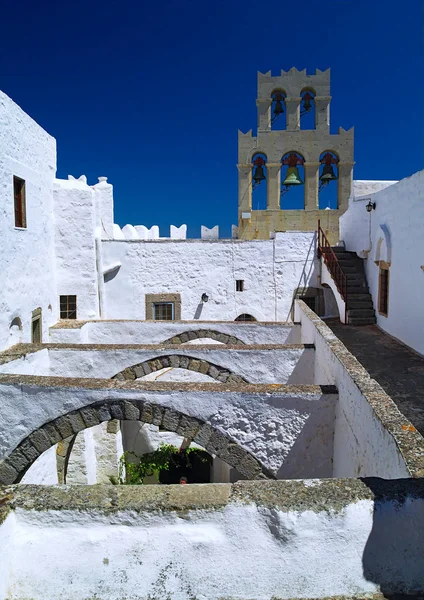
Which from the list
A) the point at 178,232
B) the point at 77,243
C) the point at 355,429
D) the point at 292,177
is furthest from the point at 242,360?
the point at 178,232

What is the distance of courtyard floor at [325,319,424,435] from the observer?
502 centimetres

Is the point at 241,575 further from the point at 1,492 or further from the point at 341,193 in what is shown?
the point at 341,193

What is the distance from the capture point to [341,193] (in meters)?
13.4

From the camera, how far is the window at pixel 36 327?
803cm

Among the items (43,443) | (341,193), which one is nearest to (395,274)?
(341,193)

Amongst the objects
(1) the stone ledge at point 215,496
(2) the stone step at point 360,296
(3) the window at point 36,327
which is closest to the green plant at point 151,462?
(3) the window at point 36,327

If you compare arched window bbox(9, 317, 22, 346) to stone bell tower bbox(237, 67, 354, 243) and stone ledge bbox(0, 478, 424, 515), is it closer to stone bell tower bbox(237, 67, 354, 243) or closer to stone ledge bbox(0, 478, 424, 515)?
stone ledge bbox(0, 478, 424, 515)

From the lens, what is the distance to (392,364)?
6629 mm

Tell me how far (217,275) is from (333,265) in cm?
303

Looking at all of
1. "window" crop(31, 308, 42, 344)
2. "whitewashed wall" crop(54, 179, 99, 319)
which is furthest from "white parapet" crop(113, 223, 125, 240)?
"window" crop(31, 308, 42, 344)

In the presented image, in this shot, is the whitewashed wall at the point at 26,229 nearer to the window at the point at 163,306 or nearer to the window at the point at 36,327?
the window at the point at 36,327

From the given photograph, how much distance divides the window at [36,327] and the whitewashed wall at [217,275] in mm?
2934

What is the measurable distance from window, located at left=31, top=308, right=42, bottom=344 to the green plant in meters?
3.07

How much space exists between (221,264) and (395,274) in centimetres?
466
